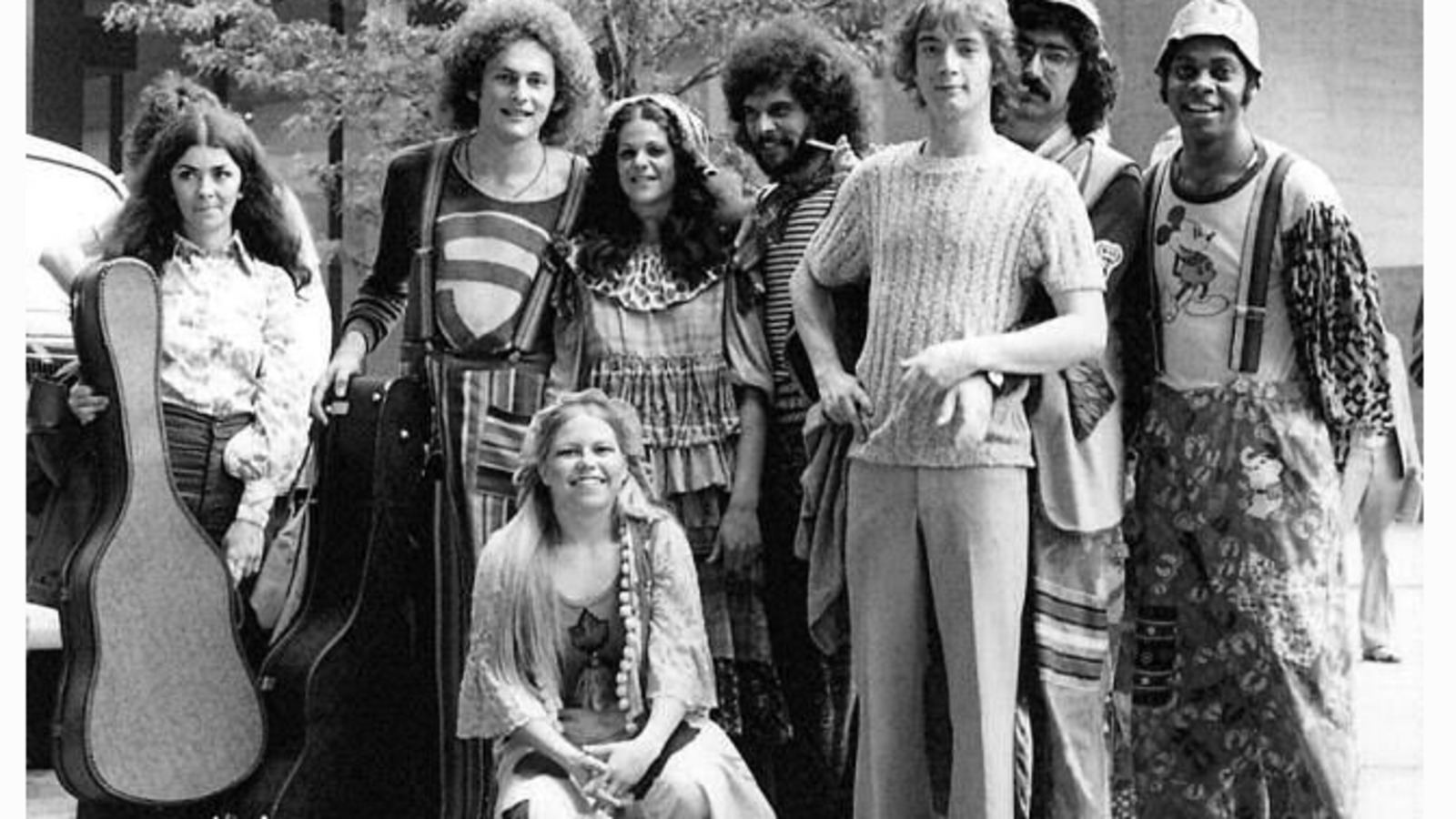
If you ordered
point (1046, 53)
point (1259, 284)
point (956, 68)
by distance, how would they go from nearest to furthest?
point (956, 68) < point (1259, 284) < point (1046, 53)

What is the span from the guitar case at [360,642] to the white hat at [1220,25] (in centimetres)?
176

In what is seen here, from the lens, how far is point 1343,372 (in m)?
3.92

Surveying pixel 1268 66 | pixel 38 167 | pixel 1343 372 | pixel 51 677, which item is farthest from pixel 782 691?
pixel 1268 66

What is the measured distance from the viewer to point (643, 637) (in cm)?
407

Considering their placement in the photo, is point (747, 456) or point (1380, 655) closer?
point (747, 456)

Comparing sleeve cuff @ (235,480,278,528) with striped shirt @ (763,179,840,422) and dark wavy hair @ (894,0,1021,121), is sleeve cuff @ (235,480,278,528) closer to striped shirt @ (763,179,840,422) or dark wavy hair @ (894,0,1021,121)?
striped shirt @ (763,179,840,422)

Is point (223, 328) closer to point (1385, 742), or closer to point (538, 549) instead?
point (538, 549)

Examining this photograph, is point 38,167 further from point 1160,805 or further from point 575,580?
point 1160,805

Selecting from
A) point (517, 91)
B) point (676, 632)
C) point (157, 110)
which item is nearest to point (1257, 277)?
point (676, 632)

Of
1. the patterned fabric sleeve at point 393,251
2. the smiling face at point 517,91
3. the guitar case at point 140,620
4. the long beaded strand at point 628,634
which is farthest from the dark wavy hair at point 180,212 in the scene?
the long beaded strand at point 628,634

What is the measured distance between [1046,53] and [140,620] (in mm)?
2290

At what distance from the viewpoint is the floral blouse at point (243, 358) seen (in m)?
4.73

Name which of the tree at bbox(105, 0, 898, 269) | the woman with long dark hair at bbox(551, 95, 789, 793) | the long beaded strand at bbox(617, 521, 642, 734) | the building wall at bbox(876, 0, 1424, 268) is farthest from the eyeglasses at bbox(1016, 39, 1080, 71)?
the building wall at bbox(876, 0, 1424, 268)

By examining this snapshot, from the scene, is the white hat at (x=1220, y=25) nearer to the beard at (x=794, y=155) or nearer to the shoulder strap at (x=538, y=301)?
the beard at (x=794, y=155)
